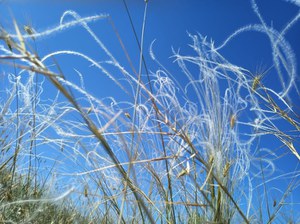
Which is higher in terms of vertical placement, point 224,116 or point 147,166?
point 224,116

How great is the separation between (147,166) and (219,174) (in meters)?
0.33

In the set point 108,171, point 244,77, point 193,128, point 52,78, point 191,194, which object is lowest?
point 52,78

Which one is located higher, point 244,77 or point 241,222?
point 244,77

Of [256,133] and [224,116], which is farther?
[256,133]

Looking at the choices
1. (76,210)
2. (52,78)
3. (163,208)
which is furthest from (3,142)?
(52,78)

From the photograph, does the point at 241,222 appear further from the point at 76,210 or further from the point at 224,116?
the point at 76,210

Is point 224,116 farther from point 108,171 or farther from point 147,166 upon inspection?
point 108,171

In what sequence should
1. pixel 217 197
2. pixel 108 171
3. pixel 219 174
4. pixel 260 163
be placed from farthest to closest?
pixel 108 171 → pixel 260 163 → pixel 217 197 → pixel 219 174

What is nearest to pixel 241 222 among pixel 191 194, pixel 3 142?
pixel 191 194

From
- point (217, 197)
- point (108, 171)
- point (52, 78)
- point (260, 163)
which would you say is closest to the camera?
point (52, 78)

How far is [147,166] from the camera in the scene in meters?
1.64

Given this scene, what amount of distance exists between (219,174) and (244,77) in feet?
1.87

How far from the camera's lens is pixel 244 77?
1.83 metres

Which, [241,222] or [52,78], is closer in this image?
[52,78]
